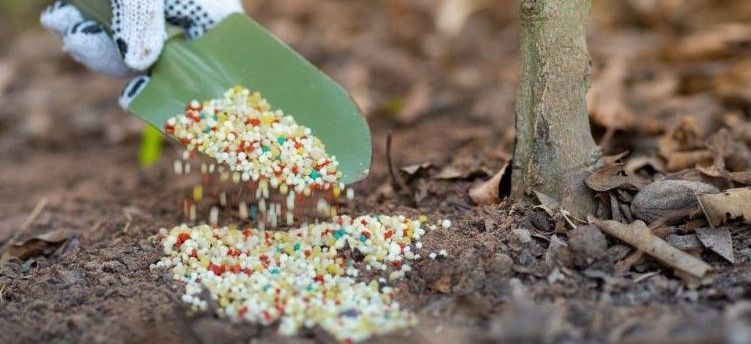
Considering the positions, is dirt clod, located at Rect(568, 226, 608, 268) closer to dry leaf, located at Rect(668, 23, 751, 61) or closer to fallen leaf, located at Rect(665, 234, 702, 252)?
fallen leaf, located at Rect(665, 234, 702, 252)

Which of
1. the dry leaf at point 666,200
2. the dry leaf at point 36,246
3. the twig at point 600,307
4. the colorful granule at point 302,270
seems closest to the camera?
the twig at point 600,307

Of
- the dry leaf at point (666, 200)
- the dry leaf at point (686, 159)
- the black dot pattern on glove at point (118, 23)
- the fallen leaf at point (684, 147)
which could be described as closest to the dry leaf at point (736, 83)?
the fallen leaf at point (684, 147)

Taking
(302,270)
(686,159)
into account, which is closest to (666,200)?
(686,159)

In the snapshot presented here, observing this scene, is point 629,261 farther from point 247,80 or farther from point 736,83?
point 736,83

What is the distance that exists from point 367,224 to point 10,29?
340 centimetres

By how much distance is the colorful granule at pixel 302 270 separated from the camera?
1.50m

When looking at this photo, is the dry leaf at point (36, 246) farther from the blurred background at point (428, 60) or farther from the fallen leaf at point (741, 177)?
the fallen leaf at point (741, 177)

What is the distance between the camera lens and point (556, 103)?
1.79 m

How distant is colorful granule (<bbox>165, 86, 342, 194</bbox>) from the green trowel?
4cm

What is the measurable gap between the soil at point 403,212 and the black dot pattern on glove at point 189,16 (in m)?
0.47

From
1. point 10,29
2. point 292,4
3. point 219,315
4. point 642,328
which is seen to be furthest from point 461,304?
point 10,29

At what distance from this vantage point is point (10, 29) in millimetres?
4531

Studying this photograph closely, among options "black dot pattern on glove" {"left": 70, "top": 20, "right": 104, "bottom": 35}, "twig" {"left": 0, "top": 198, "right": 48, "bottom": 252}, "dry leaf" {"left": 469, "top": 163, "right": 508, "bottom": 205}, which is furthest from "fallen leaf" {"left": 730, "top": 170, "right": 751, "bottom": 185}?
"twig" {"left": 0, "top": 198, "right": 48, "bottom": 252}

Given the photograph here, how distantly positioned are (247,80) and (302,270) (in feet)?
2.00
